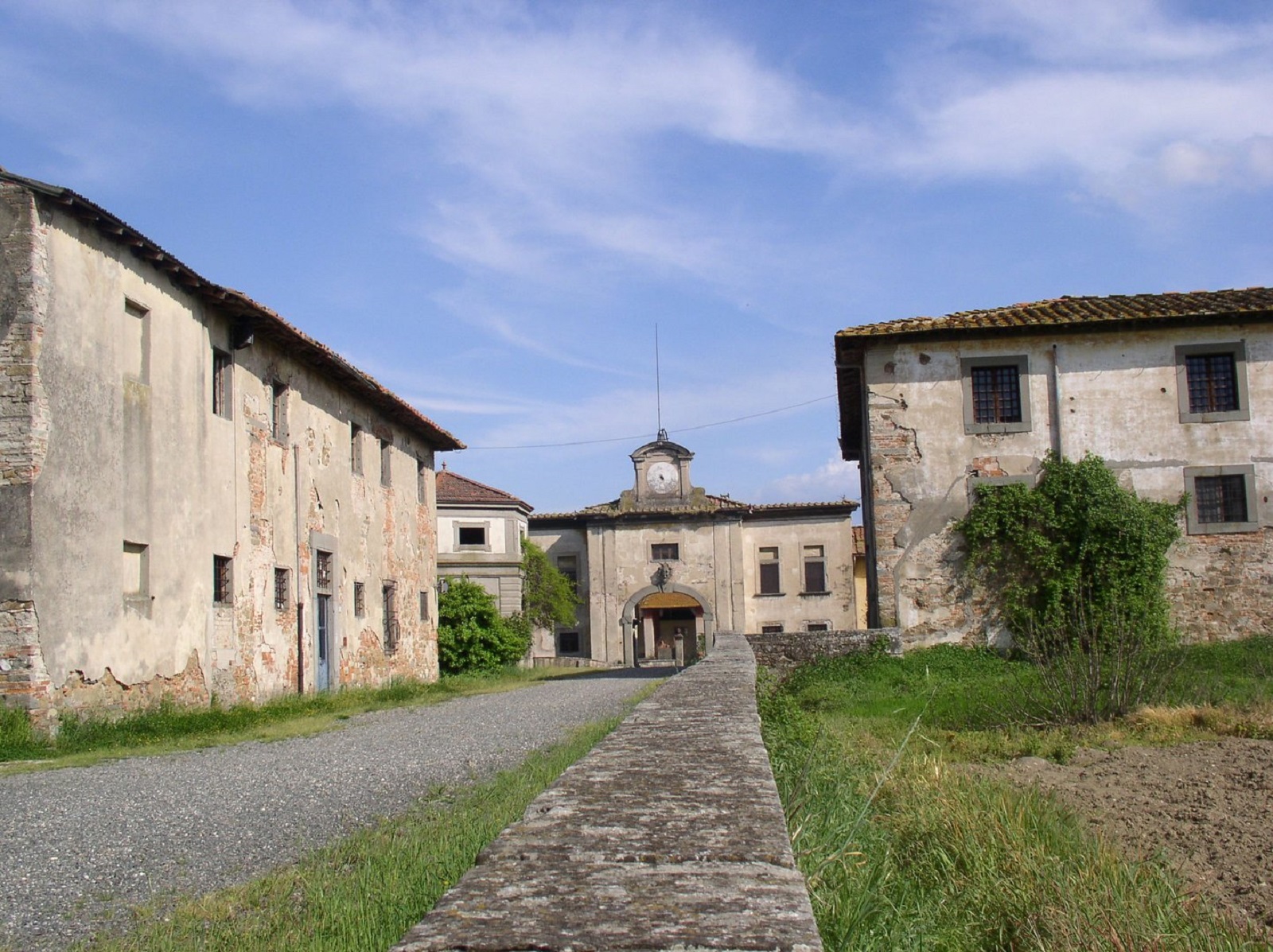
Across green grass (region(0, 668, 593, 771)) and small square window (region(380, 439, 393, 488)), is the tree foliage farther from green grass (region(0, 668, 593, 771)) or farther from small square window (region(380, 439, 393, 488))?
small square window (region(380, 439, 393, 488))

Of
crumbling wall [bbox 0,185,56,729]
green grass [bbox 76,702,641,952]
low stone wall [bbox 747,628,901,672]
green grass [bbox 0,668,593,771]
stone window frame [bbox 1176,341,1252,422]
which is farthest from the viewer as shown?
stone window frame [bbox 1176,341,1252,422]

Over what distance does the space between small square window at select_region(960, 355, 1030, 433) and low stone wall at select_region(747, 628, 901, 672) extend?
452cm

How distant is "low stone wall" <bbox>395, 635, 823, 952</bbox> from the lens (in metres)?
1.91

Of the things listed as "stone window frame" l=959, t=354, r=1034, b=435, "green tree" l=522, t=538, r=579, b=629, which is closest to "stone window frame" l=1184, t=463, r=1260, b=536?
"stone window frame" l=959, t=354, r=1034, b=435

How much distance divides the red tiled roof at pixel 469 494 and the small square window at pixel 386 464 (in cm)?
1508

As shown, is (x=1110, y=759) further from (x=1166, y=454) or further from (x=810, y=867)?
(x=1166, y=454)

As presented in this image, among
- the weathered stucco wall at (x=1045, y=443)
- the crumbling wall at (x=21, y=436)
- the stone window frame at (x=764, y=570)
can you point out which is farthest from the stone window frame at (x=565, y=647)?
the crumbling wall at (x=21, y=436)

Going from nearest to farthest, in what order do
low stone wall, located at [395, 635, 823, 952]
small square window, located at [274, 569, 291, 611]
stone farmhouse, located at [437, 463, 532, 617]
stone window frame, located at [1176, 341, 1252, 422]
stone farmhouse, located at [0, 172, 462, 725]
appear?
low stone wall, located at [395, 635, 823, 952]
stone farmhouse, located at [0, 172, 462, 725]
small square window, located at [274, 569, 291, 611]
stone window frame, located at [1176, 341, 1252, 422]
stone farmhouse, located at [437, 463, 532, 617]

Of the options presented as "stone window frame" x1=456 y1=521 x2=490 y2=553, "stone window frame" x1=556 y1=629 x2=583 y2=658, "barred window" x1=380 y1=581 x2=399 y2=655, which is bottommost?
"stone window frame" x1=556 y1=629 x2=583 y2=658

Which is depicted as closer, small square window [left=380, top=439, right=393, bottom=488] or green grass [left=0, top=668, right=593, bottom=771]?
green grass [left=0, top=668, right=593, bottom=771]

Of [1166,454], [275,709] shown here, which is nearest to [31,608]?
[275,709]

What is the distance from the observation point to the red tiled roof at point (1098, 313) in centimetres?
2012

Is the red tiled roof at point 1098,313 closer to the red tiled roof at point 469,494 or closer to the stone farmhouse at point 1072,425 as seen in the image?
the stone farmhouse at point 1072,425

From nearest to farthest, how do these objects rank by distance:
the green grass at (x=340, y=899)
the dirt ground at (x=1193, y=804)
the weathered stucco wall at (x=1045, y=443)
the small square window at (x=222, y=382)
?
1. the green grass at (x=340, y=899)
2. the dirt ground at (x=1193, y=804)
3. the small square window at (x=222, y=382)
4. the weathered stucco wall at (x=1045, y=443)
